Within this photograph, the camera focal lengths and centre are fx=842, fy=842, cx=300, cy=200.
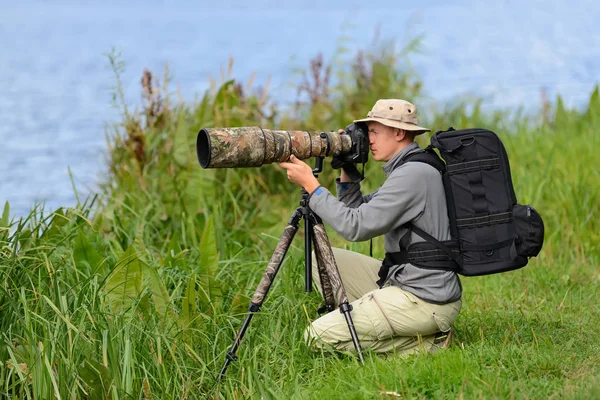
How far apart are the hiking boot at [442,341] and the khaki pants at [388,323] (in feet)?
0.08

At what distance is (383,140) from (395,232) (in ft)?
1.62

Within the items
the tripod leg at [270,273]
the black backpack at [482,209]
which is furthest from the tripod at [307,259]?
the black backpack at [482,209]

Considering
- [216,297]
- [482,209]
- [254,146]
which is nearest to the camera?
[254,146]

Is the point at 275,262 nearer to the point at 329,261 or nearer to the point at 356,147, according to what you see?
the point at 329,261

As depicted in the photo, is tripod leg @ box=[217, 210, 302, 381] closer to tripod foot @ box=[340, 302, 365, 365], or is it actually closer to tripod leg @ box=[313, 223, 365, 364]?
tripod leg @ box=[313, 223, 365, 364]

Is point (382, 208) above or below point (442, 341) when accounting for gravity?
above

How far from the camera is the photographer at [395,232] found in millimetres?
4230

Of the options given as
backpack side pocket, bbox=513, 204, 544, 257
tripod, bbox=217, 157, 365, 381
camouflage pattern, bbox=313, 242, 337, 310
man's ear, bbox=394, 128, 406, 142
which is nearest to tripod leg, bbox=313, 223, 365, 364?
tripod, bbox=217, 157, 365, 381

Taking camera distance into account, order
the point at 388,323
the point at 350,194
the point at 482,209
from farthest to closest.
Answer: the point at 350,194 < the point at 388,323 < the point at 482,209

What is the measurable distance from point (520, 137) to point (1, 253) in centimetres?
632

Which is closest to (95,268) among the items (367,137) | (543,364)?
(367,137)

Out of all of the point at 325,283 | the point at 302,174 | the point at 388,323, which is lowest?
the point at 388,323

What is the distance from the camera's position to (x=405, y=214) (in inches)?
168

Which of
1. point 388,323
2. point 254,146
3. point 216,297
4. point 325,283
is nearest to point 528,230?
point 388,323
